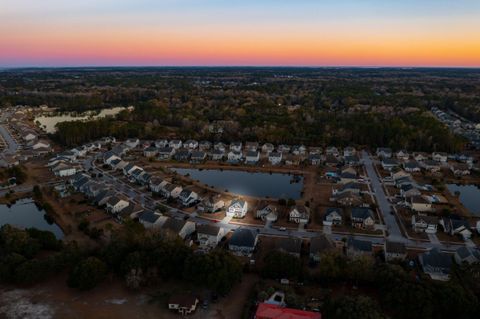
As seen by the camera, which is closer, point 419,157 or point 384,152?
point 419,157

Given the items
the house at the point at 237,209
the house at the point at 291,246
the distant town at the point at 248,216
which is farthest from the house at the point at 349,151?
the house at the point at 291,246

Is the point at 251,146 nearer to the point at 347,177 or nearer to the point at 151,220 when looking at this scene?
the point at 347,177

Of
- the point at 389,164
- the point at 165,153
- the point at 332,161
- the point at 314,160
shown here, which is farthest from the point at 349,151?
the point at 165,153

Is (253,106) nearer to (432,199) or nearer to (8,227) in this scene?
(432,199)

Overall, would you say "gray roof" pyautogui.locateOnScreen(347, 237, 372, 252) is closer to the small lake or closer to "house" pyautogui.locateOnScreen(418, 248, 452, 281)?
"house" pyautogui.locateOnScreen(418, 248, 452, 281)

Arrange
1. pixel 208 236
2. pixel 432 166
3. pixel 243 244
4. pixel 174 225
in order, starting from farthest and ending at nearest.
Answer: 1. pixel 432 166
2. pixel 174 225
3. pixel 208 236
4. pixel 243 244

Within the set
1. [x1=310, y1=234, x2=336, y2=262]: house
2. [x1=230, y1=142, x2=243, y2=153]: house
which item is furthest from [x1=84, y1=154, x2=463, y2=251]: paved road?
[x1=230, y1=142, x2=243, y2=153]: house
